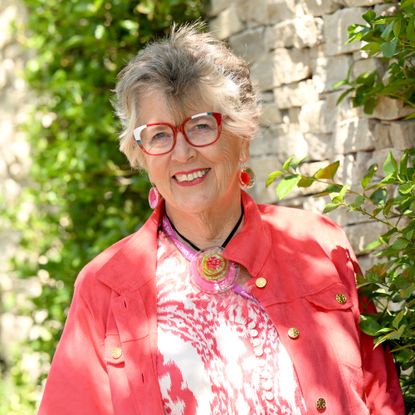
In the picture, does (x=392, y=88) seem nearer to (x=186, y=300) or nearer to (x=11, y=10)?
(x=186, y=300)

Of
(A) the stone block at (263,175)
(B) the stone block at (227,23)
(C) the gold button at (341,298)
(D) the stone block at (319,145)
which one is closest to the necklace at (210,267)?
(C) the gold button at (341,298)

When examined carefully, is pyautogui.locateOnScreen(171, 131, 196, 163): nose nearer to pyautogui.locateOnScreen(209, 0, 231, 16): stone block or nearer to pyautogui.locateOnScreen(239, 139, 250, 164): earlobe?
pyautogui.locateOnScreen(239, 139, 250, 164): earlobe

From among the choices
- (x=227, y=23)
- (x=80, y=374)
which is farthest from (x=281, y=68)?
(x=80, y=374)

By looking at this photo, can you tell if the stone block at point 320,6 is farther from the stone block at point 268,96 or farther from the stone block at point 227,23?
the stone block at point 227,23

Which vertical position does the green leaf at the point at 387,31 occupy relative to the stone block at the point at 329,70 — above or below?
above

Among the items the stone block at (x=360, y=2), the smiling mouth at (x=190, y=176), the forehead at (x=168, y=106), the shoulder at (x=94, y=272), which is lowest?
the shoulder at (x=94, y=272)

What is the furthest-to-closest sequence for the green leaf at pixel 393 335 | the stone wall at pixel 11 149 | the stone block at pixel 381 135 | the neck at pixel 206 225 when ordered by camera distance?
1. the stone wall at pixel 11 149
2. the stone block at pixel 381 135
3. the neck at pixel 206 225
4. the green leaf at pixel 393 335

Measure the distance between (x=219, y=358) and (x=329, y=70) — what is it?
3.80ft

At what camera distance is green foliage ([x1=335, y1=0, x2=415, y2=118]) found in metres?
2.53

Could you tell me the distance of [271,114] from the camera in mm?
3830

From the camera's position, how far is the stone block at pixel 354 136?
3.17 metres

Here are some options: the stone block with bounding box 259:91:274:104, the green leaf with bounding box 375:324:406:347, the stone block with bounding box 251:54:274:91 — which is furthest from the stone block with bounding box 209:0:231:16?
the green leaf with bounding box 375:324:406:347

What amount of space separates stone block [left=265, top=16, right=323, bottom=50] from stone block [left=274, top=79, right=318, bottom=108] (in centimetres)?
13

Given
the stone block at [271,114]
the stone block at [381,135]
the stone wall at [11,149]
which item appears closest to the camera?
the stone block at [381,135]
